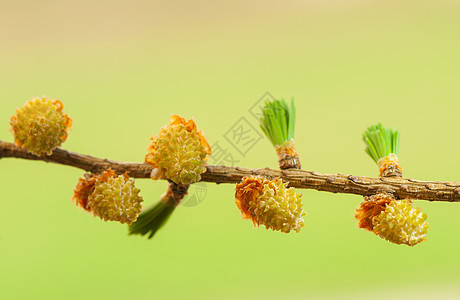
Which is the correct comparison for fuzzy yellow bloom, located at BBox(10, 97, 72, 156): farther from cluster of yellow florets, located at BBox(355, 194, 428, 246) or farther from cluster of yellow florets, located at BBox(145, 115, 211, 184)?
cluster of yellow florets, located at BBox(355, 194, 428, 246)

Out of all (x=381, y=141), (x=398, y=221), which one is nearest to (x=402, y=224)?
(x=398, y=221)

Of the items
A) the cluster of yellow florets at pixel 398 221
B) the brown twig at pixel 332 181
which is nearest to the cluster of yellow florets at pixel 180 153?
the brown twig at pixel 332 181

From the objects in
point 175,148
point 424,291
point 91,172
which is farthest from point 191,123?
point 424,291

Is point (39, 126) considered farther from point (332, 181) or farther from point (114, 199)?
point (332, 181)

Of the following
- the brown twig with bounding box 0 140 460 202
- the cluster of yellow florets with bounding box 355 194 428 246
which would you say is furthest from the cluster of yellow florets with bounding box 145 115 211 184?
the cluster of yellow florets with bounding box 355 194 428 246

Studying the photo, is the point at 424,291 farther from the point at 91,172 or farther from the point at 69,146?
the point at 69,146

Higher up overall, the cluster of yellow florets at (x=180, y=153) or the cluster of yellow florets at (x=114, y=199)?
the cluster of yellow florets at (x=180, y=153)

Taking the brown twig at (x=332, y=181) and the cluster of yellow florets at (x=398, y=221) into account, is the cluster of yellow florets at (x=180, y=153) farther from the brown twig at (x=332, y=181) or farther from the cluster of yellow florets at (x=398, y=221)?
the cluster of yellow florets at (x=398, y=221)
